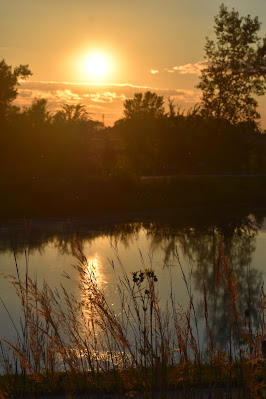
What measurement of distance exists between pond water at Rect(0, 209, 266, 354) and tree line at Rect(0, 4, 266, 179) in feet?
25.4

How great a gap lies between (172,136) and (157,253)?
3042 centimetres

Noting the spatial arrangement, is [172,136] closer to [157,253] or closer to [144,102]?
[157,253]

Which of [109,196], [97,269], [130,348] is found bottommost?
[97,269]

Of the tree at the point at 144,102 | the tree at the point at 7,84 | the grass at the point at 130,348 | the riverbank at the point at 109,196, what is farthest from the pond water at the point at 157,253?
the tree at the point at 144,102

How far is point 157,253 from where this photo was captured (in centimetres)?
1772

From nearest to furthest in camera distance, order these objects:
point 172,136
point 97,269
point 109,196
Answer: point 97,269 < point 109,196 < point 172,136

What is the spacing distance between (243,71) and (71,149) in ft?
69.8

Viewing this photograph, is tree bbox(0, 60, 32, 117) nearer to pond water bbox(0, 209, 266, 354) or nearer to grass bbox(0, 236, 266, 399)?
pond water bbox(0, 209, 266, 354)

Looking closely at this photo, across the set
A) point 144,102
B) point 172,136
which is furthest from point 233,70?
point 144,102

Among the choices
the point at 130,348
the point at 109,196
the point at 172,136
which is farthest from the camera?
the point at 172,136

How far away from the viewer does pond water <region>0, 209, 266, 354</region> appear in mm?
11641

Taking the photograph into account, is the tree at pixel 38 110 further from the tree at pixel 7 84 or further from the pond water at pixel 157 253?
the pond water at pixel 157 253

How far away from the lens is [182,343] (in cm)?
381

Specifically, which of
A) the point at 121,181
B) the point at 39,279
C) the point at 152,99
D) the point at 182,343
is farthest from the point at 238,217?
the point at 152,99
